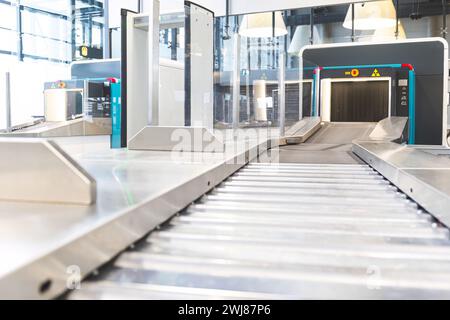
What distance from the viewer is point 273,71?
7.58 meters

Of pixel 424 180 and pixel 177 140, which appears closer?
pixel 424 180

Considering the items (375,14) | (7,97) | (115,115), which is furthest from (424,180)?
(375,14)

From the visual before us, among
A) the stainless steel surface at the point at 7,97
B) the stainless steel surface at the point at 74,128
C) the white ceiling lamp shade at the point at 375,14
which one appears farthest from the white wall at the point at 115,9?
the white ceiling lamp shade at the point at 375,14

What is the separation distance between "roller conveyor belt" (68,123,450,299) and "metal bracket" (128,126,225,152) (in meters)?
Result: 1.83

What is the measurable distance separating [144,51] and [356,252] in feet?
18.6

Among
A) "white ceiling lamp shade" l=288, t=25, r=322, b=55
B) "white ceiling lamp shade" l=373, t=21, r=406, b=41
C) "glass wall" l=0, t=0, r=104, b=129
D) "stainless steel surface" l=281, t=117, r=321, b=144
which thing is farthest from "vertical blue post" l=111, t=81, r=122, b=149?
"white ceiling lamp shade" l=288, t=25, r=322, b=55

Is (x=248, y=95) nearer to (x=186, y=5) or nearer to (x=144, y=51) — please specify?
(x=144, y=51)

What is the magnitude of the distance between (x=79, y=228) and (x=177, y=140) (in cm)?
296

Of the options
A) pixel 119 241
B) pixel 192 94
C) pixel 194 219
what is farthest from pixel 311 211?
pixel 192 94

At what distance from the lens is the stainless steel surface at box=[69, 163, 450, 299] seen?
1045 mm

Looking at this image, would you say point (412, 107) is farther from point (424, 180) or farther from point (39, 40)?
point (39, 40)

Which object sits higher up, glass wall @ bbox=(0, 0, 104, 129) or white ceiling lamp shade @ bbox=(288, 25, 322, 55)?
white ceiling lamp shade @ bbox=(288, 25, 322, 55)

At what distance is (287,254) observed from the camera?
129 cm

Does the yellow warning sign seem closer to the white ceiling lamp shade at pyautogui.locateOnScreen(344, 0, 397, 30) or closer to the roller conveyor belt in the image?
the white ceiling lamp shade at pyautogui.locateOnScreen(344, 0, 397, 30)
